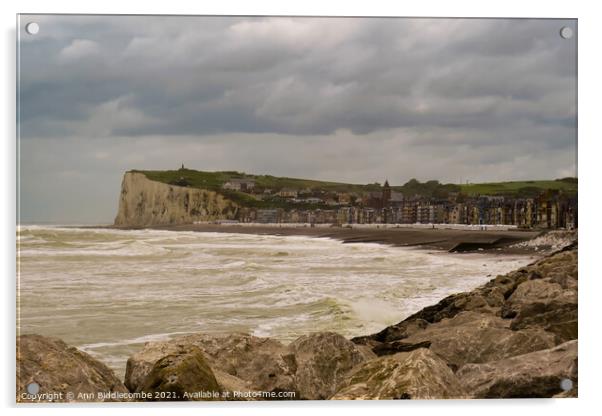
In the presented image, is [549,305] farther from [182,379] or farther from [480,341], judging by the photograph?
[182,379]

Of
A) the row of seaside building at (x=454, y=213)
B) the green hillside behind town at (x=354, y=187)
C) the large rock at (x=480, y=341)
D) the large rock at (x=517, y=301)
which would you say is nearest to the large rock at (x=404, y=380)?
the large rock at (x=480, y=341)

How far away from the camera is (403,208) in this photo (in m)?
5.93

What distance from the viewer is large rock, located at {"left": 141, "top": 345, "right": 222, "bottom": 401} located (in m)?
5.23

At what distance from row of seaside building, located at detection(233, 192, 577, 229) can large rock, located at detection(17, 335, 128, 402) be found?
6.26 feet

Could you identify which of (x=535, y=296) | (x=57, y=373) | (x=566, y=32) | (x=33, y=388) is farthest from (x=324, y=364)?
(x=566, y=32)

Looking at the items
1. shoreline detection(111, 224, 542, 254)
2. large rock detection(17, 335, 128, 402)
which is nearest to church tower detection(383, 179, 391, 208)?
shoreline detection(111, 224, 542, 254)

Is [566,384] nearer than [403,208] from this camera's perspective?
Yes

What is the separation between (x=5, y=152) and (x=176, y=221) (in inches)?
64.8

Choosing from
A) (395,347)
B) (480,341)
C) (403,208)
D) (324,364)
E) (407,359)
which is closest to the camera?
(407,359)

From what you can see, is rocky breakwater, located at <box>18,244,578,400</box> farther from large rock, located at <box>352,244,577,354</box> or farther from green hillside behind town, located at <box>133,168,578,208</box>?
green hillside behind town, located at <box>133,168,578,208</box>

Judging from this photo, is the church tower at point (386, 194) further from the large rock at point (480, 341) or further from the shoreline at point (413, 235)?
the large rock at point (480, 341)

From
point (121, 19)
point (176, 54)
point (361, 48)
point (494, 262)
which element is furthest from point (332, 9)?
Result: point (494, 262)

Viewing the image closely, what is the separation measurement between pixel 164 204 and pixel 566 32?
4.15 m
